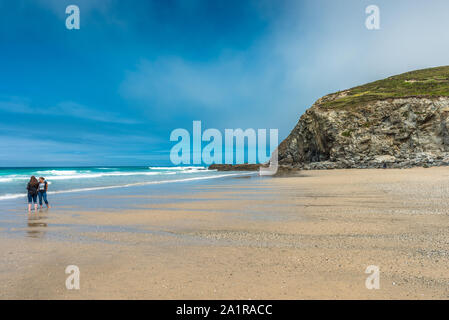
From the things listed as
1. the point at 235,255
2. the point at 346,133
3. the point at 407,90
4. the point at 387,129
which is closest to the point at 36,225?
the point at 235,255

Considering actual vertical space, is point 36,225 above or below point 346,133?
below

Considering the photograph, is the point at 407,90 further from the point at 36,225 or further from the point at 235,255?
the point at 36,225

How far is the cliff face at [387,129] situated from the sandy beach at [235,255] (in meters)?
34.1

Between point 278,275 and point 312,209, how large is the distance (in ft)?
19.5

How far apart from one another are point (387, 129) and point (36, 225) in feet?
Result: 145

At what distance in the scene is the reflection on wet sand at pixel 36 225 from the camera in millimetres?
6844

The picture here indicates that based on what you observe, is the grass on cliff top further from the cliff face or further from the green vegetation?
the green vegetation

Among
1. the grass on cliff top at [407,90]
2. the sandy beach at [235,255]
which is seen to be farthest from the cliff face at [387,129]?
the sandy beach at [235,255]

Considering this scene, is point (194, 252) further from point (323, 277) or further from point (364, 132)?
point (364, 132)

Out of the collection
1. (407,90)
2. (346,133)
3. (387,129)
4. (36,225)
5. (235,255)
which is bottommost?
(36,225)

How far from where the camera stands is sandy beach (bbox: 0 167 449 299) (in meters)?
3.49

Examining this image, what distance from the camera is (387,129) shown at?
4053 centimetres

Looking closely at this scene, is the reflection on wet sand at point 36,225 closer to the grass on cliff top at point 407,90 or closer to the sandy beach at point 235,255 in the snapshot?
the sandy beach at point 235,255
